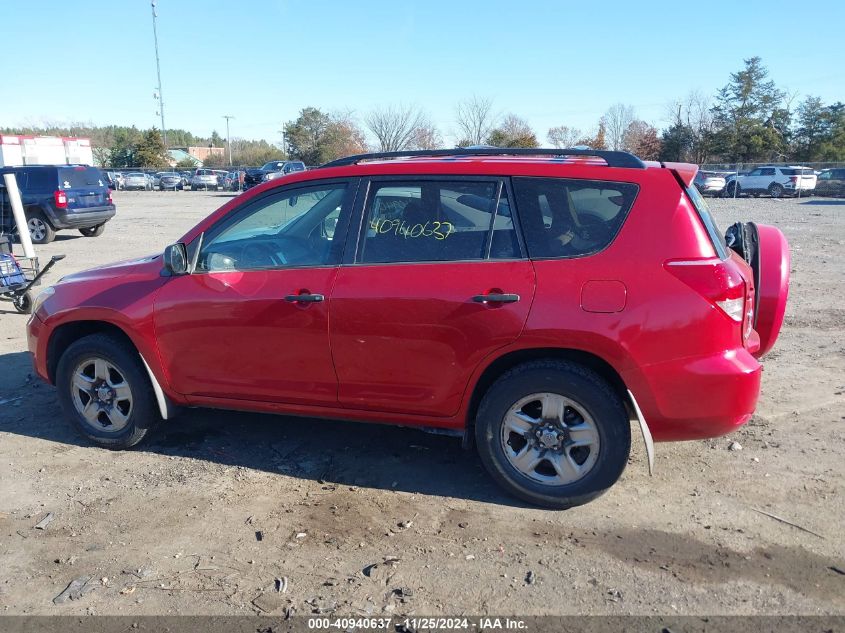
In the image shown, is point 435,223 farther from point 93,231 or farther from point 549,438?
point 93,231

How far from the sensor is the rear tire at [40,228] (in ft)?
53.2

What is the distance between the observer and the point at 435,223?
4.07m

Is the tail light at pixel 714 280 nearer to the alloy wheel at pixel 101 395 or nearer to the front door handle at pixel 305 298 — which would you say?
the front door handle at pixel 305 298

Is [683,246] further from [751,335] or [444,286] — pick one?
[444,286]

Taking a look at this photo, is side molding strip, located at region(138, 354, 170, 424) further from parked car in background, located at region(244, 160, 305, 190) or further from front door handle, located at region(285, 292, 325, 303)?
parked car in background, located at region(244, 160, 305, 190)

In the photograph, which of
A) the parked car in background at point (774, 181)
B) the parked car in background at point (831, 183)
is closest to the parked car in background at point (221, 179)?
the parked car in background at point (774, 181)

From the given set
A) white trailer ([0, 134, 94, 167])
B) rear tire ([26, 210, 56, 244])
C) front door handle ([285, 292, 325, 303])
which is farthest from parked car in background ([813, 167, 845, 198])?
white trailer ([0, 134, 94, 167])

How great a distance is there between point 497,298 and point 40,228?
616 inches

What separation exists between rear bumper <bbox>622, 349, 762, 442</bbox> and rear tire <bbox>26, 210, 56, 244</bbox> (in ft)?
52.4

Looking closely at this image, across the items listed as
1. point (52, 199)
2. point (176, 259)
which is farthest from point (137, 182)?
point (176, 259)

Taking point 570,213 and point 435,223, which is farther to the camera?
point 435,223

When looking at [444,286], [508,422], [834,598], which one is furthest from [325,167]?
[834,598]

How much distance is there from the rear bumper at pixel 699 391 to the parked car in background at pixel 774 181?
35903 mm

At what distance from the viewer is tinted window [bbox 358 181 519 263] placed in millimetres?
3934
